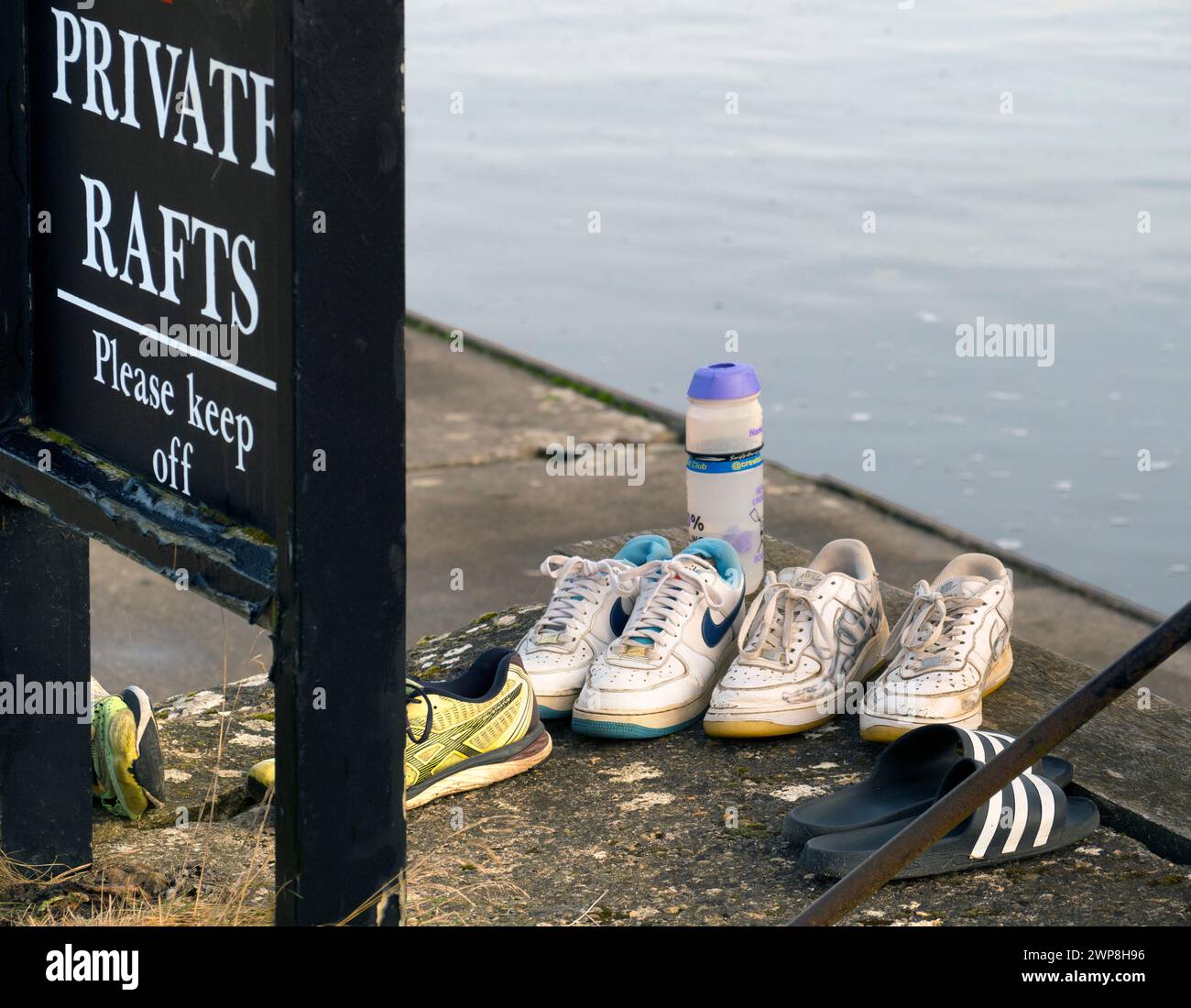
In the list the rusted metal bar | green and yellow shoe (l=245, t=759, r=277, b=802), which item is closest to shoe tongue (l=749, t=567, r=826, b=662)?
green and yellow shoe (l=245, t=759, r=277, b=802)

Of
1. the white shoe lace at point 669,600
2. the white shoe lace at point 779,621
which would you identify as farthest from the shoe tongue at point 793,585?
the white shoe lace at point 669,600

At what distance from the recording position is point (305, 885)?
6.18 feet

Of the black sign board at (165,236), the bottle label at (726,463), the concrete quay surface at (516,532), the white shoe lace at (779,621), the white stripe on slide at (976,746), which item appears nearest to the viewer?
the black sign board at (165,236)

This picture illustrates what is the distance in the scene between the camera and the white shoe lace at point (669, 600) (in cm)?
293

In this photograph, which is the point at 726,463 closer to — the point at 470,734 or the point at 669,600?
the point at 669,600

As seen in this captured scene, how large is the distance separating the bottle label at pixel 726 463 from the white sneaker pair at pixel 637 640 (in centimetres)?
28

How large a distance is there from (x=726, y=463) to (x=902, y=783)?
1.02 meters

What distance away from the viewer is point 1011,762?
1.53 metres

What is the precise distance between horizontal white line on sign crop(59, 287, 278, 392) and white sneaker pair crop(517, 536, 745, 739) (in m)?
1.13

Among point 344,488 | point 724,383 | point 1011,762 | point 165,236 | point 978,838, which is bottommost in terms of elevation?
point 978,838

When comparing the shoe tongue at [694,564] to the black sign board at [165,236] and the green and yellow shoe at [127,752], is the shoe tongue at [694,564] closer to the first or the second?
the green and yellow shoe at [127,752]

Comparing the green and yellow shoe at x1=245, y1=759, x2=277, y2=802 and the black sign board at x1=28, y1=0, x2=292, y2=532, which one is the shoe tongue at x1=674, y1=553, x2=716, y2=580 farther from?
the black sign board at x1=28, y1=0, x2=292, y2=532

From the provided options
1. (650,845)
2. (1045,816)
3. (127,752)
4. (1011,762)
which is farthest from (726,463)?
(1011,762)
